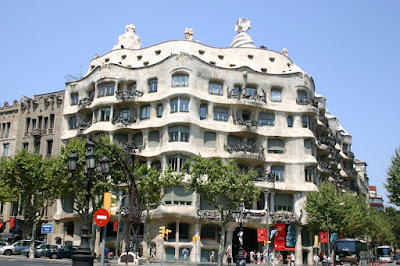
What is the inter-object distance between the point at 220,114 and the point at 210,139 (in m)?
3.49

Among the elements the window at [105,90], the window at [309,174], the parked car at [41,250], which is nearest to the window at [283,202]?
the window at [309,174]

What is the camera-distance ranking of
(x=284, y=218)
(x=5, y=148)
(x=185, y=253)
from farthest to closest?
(x=5, y=148) → (x=284, y=218) → (x=185, y=253)

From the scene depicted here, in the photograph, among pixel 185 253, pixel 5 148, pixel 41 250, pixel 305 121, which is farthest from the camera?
pixel 5 148

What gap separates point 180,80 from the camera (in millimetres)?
53281

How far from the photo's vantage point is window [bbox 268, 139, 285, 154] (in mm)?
56194

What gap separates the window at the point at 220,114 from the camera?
54844 millimetres

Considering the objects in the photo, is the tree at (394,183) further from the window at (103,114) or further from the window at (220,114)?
the window at (103,114)

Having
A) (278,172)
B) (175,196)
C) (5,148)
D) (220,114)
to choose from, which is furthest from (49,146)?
(278,172)

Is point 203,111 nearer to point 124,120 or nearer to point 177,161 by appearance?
point 177,161

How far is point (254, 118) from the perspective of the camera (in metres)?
56.2

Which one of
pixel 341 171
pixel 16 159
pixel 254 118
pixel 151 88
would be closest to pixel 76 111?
pixel 151 88

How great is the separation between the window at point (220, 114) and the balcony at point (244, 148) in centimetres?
339

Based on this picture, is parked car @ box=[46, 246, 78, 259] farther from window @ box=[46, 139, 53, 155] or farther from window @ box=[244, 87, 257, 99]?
→ window @ box=[244, 87, 257, 99]

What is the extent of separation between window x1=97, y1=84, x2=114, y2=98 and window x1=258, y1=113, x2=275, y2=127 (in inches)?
723
